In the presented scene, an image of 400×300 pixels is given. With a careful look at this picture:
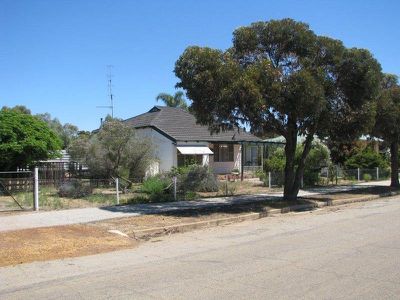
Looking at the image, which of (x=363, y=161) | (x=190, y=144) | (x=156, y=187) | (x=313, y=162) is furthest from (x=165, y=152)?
(x=363, y=161)

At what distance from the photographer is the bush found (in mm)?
20531

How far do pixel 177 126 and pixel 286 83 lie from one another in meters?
19.3

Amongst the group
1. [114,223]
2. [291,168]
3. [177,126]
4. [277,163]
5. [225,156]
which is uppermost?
[177,126]

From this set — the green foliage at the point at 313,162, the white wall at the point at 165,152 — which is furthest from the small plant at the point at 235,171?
the white wall at the point at 165,152

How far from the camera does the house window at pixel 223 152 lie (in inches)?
1425

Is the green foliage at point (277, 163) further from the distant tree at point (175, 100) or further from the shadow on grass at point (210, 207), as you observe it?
the distant tree at point (175, 100)

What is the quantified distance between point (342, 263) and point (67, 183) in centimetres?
1470

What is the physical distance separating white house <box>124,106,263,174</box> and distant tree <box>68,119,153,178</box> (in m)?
6.39

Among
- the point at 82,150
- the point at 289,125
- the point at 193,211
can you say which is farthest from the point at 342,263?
the point at 82,150

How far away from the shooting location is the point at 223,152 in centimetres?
3678

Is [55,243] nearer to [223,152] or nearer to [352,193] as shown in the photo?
[352,193]

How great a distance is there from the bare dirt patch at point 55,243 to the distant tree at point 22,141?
1095 centimetres

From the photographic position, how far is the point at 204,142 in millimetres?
34562

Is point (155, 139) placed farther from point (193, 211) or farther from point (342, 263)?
point (342, 263)
